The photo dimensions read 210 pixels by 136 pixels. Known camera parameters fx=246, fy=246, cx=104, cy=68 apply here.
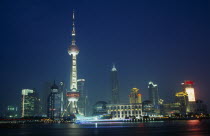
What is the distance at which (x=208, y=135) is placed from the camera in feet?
188

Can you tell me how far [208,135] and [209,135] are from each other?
216 mm

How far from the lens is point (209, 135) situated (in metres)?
57.2
